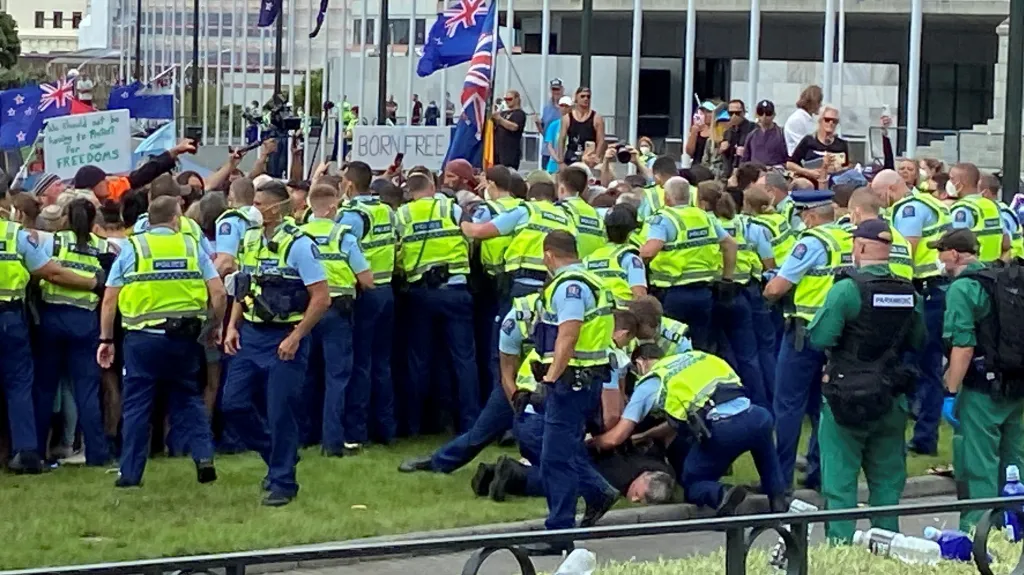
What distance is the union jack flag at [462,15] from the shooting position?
22344mm

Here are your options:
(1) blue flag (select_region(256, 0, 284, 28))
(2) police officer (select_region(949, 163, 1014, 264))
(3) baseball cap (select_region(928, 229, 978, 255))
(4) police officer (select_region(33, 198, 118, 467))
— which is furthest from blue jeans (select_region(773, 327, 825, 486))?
(1) blue flag (select_region(256, 0, 284, 28))

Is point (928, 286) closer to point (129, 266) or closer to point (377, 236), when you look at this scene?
point (377, 236)

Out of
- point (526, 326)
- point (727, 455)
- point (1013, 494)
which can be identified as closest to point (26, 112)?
point (526, 326)

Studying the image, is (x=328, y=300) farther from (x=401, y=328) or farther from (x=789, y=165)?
(x=789, y=165)

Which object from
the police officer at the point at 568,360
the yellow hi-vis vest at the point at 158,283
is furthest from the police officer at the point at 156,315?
→ the police officer at the point at 568,360

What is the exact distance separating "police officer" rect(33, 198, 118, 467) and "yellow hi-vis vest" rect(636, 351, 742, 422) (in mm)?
4006

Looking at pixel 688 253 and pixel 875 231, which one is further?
pixel 688 253

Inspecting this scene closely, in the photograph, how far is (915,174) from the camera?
55.8ft

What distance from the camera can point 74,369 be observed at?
1339 cm

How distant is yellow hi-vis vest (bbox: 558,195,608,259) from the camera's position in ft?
46.8

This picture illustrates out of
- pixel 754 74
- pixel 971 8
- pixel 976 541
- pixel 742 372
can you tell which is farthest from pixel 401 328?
pixel 971 8

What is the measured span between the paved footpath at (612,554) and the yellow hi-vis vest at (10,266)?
3366 mm

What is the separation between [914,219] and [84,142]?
6.86 m

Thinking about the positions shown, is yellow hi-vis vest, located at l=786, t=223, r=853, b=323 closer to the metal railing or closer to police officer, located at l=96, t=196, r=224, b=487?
police officer, located at l=96, t=196, r=224, b=487
